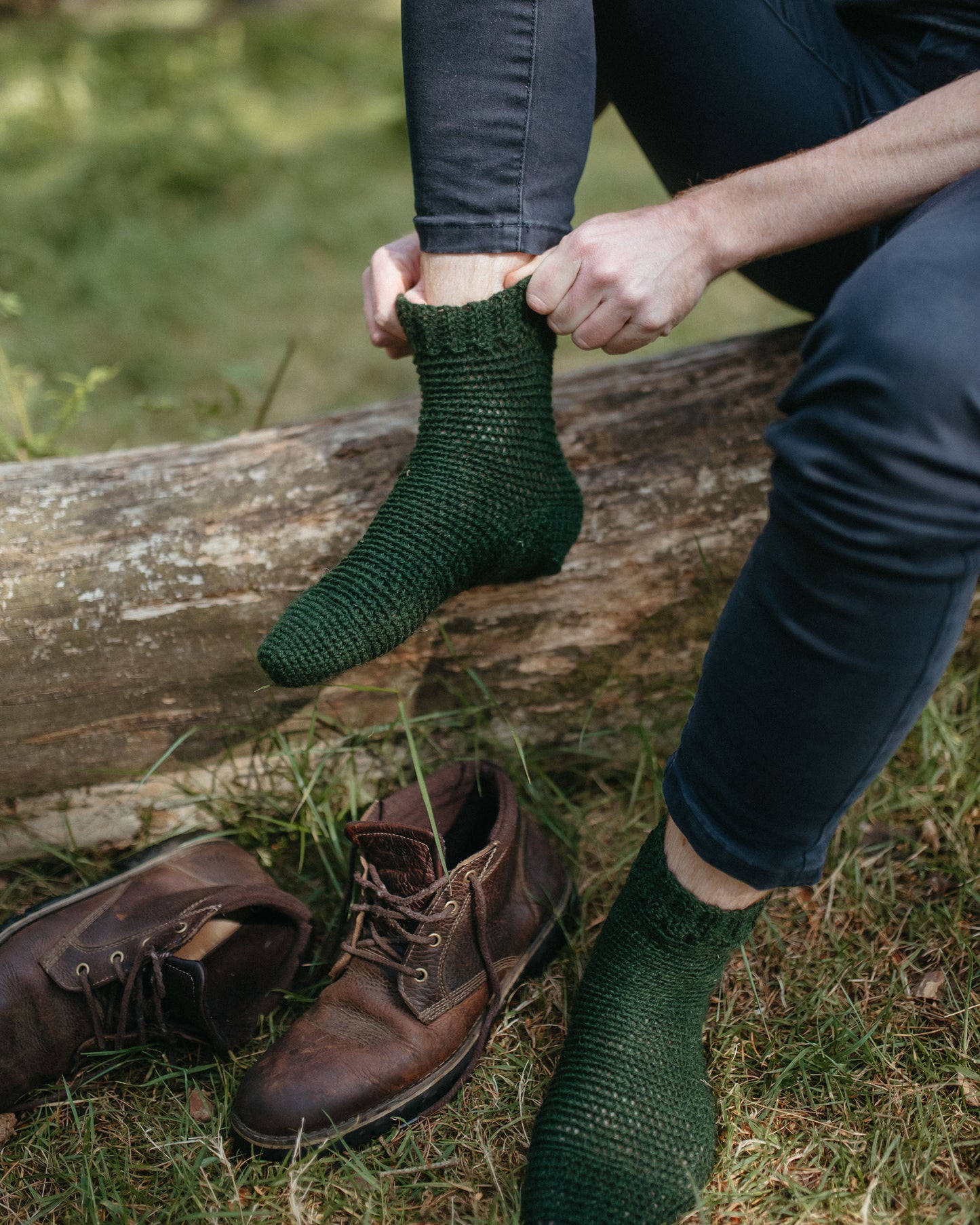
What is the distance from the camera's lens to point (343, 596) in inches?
41.8

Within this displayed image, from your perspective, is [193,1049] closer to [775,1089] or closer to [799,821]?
[775,1089]

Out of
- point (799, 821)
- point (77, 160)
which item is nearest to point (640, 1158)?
point (799, 821)

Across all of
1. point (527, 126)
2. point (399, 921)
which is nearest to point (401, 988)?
point (399, 921)

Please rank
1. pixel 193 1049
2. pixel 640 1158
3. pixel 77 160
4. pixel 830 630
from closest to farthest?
1. pixel 830 630
2. pixel 640 1158
3. pixel 193 1049
4. pixel 77 160

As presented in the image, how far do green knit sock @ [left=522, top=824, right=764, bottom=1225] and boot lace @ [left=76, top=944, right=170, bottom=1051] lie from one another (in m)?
0.51

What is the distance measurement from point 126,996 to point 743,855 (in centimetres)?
81

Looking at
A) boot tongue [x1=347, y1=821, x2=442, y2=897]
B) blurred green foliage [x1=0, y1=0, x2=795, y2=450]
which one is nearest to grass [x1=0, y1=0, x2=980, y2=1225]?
boot tongue [x1=347, y1=821, x2=442, y2=897]

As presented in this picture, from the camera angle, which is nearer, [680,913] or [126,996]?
[680,913]

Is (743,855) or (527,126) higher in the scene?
(527,126)

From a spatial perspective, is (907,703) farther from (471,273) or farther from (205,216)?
(205,216)

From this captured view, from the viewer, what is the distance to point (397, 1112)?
41.3 inches

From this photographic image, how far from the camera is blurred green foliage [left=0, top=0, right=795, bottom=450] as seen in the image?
9.64ft

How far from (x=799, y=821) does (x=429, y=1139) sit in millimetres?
608

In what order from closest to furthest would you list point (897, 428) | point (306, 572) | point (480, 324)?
point (897, 428) < point (480, 324) < point (306, 572)
